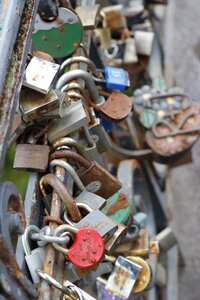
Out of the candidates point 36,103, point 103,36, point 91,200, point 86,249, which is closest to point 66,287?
A: point 86,249

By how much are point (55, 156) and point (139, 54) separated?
1.11 meters

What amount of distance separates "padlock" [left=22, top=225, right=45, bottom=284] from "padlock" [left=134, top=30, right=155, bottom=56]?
4.08ft

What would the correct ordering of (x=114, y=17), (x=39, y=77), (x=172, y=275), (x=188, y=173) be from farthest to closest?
(x=188, y=173) < (x=114, y=17) < (x=172, y=275) < (x=39, y=77)

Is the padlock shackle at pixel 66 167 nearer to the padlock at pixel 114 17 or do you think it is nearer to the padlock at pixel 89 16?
the padlock at pixel 89 16

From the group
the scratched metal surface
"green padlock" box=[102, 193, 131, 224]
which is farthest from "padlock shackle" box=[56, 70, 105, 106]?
the scratched metal surface

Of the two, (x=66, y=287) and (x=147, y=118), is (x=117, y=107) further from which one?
(x=147, y=118)

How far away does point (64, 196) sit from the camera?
92cm

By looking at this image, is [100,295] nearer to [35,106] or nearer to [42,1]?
[35,106]

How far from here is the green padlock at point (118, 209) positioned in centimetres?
117

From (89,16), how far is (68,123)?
390 millimetres

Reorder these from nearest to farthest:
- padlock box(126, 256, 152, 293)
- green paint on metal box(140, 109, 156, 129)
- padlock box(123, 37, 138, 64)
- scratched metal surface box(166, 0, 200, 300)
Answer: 1. padlock box(126, 256, 152, 293)
2. green paint on metal box(140, 109, 156, 129)
3. padlock box(123, 37, 138, 64)
4. scratched metal surface box(166, 0, 200, 300)

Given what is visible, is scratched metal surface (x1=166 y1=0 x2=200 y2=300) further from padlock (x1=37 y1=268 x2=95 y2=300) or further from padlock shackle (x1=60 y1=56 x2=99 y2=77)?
padlock (x1=37 y1=268 x2=95 y2=300)

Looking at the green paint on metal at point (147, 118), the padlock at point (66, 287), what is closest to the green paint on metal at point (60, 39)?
the padlock at point (66, 287)

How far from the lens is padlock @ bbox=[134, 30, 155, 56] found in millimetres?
2002
